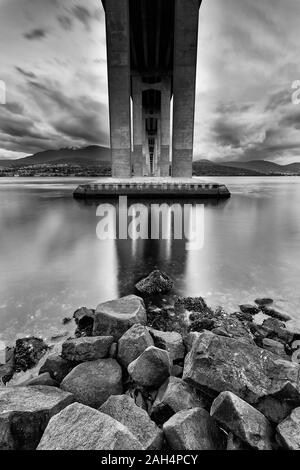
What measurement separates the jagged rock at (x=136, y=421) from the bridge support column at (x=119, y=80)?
21833 mm

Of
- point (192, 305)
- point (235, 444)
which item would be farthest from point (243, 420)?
point (192, 305)

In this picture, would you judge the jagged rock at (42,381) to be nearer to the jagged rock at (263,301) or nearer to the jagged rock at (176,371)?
the jagged rock at (176,371)

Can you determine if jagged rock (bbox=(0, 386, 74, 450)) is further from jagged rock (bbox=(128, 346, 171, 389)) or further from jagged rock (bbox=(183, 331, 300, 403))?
jagged rock (bbox=(183, 331, 300, 403))

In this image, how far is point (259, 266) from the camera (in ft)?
20.4

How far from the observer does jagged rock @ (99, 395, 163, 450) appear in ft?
5.64

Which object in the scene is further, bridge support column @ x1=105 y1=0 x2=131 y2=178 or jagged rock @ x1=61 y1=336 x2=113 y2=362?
bridge support column @ x1=105 y1=0 x2=131 y2=178

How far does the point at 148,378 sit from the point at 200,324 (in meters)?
1.39

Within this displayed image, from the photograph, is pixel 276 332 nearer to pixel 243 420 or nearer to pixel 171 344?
pixel 171 344

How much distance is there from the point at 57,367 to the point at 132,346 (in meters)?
0.84

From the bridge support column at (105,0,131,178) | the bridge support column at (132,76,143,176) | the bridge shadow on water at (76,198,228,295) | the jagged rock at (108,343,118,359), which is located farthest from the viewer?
the bridge support column at (132,76,143,176)

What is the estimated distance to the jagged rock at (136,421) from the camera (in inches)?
67.7

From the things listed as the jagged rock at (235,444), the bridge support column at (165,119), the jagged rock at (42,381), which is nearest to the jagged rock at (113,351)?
the jagged rock at (42,381)

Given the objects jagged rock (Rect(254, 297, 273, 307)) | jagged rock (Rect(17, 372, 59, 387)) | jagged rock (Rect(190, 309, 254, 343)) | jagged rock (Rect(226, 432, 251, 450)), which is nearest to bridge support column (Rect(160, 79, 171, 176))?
jagged rock (Rect(254, 297, 273, 307))

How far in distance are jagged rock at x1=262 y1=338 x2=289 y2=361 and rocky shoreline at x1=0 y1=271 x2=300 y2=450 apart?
12 mm
